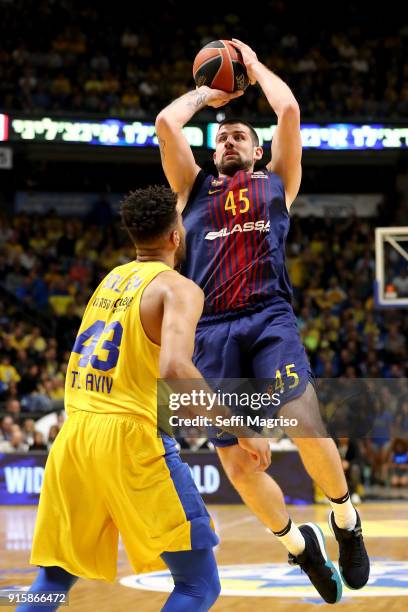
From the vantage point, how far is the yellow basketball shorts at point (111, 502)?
3508 millimetres

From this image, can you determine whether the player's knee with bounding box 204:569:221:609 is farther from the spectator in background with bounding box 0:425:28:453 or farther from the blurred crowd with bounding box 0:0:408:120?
the blurred crowd with bounding box 0:0:408:120

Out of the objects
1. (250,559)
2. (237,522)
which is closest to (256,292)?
(250,559)

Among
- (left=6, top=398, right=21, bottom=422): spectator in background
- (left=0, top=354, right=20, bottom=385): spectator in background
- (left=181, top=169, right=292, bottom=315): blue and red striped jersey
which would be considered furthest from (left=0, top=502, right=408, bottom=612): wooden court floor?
(left=0, top=354, right=20, bottom=385): spectator in background

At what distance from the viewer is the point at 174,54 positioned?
20016mm

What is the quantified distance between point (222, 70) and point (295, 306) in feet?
43.6

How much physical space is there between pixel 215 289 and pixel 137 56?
1579cm

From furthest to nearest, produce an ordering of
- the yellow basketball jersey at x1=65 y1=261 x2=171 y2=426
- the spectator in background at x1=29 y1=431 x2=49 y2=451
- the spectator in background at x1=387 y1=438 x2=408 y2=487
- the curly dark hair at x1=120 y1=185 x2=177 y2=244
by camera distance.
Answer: the spectator in background at x1=387 y1=438 x2=408 y2=487 → the spectator in background at x1=29 y1=431 x2=49 y2=451 → the curly dark hair at x1=120 y1=185 x2=177 y2=244 → the yellow basketball jersey at x1=65 y1=261 x2=171 y2=426

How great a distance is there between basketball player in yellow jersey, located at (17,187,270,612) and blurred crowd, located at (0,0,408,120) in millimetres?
14347

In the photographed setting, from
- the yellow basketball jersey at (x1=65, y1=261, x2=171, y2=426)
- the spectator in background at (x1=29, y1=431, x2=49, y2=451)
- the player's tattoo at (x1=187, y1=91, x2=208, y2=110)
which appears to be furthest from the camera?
the spectator in background at (x1=29, y1=431, x2=49, y2=451)

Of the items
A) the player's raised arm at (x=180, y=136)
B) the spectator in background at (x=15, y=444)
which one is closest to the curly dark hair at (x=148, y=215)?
the player's raised arm at (x=180, y=136)

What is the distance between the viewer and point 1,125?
56.5ft

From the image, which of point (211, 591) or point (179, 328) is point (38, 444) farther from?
point (179, 328)

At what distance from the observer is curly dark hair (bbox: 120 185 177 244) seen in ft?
12.3

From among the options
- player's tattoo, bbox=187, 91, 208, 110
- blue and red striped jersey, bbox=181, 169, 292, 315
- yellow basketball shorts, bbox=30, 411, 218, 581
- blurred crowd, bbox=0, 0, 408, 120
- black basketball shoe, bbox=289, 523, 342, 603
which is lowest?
black basketball shoe, bbox=289, 523, 342, 603
